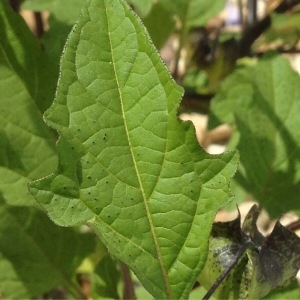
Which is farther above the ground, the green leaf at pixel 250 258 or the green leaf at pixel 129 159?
the green leaf at pixel 129 159

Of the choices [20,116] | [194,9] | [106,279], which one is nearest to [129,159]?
[20,116]

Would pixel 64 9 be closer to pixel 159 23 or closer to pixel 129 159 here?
pixel 159 23

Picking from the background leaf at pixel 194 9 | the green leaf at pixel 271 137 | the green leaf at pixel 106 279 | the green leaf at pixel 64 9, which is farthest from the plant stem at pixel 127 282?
the background leaf at pixel 194 9

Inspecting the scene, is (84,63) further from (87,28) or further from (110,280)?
(110,280)

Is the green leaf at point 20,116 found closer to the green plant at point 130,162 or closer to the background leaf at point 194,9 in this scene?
the green plant at point 130,162

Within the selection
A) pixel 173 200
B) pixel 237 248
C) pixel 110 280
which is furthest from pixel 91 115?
pixel 110 280
